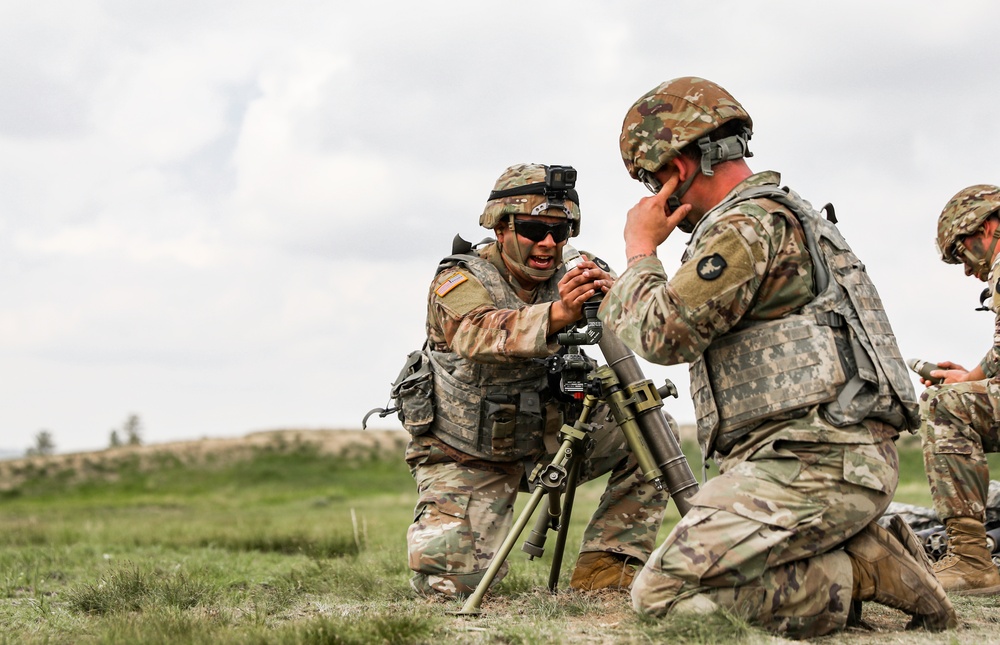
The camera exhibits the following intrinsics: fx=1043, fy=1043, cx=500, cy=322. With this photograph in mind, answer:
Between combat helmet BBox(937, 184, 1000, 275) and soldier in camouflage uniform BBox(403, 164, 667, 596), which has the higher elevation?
combat helmet BBox(937, 184, 1000, 275)

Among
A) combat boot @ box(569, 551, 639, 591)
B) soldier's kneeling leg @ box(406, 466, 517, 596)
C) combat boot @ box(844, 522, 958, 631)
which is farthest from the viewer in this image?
soldier's kneeling leg @ box(406, 466, 517, 596)

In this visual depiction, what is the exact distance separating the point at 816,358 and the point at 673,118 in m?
1.19

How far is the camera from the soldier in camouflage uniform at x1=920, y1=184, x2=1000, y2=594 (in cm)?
603

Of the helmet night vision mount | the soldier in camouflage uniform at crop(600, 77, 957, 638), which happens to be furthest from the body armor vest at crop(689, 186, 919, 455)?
the helmet night vision mount

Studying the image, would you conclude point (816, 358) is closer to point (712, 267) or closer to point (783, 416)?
point (783, 416)

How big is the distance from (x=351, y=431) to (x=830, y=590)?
29.2 meters

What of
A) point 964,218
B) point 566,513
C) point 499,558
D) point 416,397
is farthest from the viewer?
point 964,218

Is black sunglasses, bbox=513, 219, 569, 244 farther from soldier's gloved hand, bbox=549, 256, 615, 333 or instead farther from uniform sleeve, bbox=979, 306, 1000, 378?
uniform sleeve, bbox=979, 306, 1000, 378

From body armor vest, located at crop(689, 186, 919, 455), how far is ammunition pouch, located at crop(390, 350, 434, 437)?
91.5 inches

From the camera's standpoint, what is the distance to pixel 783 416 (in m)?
4.15

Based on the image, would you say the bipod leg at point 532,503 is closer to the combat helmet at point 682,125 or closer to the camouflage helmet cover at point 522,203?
the combat helmet at point 682,125

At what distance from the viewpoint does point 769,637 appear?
378cm

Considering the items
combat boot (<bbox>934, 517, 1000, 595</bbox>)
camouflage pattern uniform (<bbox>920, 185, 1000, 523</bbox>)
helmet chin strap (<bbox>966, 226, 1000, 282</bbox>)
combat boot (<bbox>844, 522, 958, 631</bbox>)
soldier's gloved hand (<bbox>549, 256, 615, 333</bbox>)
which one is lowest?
combat boot (<bbox>934, 517, 1000, 595</bbox>)

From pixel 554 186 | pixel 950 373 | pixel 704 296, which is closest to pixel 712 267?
pixel 704 296
